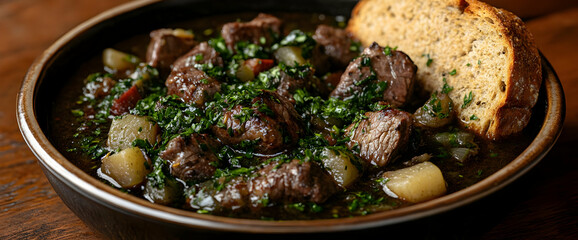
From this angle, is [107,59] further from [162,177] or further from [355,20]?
[355,20]

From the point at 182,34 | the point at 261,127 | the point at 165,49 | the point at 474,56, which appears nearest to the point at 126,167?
the point at 261,127

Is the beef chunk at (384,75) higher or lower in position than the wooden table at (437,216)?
higher

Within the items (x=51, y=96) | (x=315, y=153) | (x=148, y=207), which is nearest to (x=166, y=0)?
(x=51, y=96)

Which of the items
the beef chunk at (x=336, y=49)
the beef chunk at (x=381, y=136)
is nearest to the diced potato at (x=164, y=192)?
the beef chunk at (x=381, y=136)

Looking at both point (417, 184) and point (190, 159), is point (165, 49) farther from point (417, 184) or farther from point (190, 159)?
point (417, 184)

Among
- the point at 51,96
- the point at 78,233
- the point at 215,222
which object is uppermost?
the point at 215,222

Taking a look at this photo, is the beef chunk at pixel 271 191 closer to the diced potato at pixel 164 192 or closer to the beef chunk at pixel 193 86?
the diced potato at pixel 164 192

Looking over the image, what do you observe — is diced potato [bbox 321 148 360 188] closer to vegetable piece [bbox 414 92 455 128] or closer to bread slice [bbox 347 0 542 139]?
vegetable piece [bbox 414 92 455 128]
